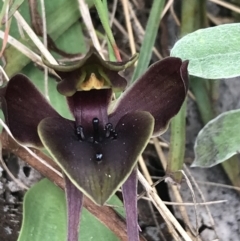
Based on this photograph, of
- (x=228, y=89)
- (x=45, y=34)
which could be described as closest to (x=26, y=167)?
(x=45, y=34)

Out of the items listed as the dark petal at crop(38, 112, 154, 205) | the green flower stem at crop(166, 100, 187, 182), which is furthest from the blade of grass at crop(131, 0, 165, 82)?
the dark petal at crop(38, 112, 154, 205)

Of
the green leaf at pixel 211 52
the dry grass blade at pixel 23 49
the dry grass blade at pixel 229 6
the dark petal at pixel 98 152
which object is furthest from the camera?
the dry grass blade at pixel 229 6

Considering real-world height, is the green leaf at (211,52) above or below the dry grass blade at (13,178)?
above

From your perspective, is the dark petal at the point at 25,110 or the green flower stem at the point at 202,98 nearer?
the dark petal at the point at 25,110

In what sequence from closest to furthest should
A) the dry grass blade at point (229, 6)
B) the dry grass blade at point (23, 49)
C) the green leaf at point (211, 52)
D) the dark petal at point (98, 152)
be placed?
the dark petal at point (98, 152)
the green leaf at point (211, 52)
the dry grass blade at point (23, 49)
the dry grass blade at point (229, 6)

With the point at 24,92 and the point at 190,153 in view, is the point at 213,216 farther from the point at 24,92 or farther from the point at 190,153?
the point at 24,92

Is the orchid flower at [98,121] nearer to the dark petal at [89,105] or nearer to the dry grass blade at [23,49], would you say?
the dark petal at [89,105]

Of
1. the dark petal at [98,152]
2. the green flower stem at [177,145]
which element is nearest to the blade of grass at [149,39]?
the green flower stem at [177,145]
